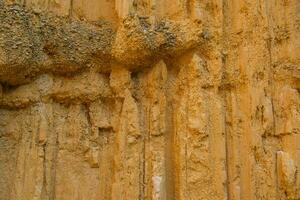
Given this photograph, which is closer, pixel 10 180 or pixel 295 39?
pixel 295 39

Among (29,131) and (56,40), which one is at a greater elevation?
(56,40)

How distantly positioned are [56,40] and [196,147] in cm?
128

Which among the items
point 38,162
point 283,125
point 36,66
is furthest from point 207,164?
point 36,66

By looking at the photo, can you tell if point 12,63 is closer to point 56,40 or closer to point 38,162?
point 56,40

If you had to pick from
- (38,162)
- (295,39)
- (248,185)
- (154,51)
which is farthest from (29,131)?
(295,39)

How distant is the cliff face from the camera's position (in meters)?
2.92

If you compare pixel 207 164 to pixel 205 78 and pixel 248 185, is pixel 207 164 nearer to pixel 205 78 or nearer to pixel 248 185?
pixel 248 185

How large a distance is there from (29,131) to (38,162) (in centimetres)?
25

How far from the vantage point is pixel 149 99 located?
327cm

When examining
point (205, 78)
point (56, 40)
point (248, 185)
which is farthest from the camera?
point (56, 40)

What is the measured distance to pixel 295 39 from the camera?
299 centimetres

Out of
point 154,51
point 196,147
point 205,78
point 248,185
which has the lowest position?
point 248,185

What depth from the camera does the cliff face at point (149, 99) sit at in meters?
2.92

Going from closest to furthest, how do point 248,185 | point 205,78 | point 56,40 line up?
point 248,185 → point 205,78 → point 56,40
